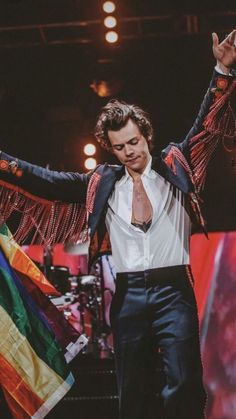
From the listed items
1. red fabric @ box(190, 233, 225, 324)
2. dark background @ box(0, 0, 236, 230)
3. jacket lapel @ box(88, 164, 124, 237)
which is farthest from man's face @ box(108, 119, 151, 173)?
red fabric @ box(190, 233, 225, 324)

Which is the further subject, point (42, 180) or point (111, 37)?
point (111, 37)

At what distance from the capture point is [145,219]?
2.76 m

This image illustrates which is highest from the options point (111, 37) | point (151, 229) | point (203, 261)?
point (111, 37)

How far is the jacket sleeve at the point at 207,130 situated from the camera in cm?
269

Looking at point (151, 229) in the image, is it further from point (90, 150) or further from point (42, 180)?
point (90, 150)

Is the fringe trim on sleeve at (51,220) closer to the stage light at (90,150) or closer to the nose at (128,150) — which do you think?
the nose at (128,150)

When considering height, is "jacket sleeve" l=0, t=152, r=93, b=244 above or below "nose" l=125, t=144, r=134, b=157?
below

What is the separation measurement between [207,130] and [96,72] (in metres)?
4.08

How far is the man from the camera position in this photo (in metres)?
2.58

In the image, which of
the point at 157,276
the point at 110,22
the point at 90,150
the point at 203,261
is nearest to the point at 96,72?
the point at 110,22

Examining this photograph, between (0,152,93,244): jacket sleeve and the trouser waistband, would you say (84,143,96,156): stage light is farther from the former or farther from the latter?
the trouser waistband

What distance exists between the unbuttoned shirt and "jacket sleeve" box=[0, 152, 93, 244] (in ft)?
0.66

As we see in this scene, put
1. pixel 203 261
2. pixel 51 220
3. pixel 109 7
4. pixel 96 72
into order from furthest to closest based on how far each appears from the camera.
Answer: pixel 203 261 → pixel 96 72 → pixel 109 7 → pixel 51 220

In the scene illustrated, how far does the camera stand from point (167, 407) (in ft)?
8.21
